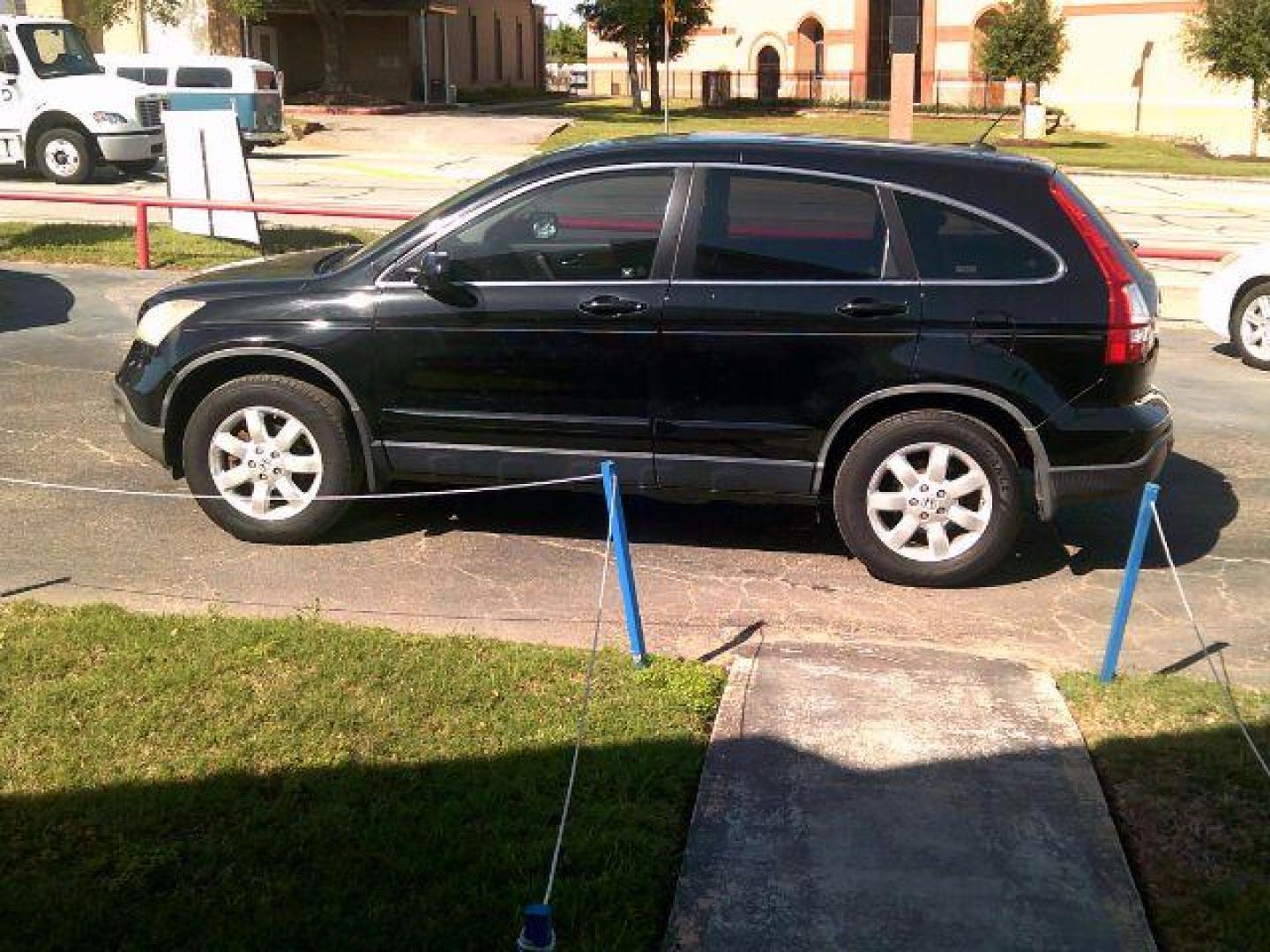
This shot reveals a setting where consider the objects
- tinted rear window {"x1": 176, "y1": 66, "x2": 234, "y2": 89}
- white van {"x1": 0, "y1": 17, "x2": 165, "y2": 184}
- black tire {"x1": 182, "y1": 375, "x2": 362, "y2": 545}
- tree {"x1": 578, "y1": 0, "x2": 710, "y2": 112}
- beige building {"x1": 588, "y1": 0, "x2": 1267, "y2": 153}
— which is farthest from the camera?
tree {"x1": 578, "y1": 0, "x2": 710, "y2": 112}

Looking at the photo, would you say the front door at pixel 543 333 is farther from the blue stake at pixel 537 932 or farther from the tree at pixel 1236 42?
→ the tree at pixel 1236 42

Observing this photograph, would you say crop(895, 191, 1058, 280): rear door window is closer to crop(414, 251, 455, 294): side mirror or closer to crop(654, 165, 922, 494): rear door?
crop(654, 165, 922, 494): rear door

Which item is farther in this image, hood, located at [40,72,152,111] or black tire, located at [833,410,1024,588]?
hood, located at [40,72,152,111]

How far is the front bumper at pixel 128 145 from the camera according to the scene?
22.9 m

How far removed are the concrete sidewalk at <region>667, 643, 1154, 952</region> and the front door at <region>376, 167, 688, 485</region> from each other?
56.8 inches

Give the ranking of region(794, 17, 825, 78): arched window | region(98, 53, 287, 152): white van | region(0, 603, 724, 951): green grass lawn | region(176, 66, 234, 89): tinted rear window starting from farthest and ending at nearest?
region(794, 17, 825, 78): arched window → region(176, 66, 234, 89): tinted rear window → region(98, 53, 287, 152): white van → region(0, 603, 724, 951): green grass lawn

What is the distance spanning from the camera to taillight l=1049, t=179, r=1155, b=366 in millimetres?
5797

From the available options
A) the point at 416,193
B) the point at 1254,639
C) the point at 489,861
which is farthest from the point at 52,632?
the point at 416,193

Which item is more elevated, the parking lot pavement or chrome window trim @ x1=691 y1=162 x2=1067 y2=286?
chrome window trim @ x1=691 y1=162 x2=1067 y2=286

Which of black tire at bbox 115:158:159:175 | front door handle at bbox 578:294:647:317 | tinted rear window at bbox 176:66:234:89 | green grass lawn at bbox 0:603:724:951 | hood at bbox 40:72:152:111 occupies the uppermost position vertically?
tinted rear window at bbox 176:66:234:89

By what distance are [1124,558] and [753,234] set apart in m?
2.30

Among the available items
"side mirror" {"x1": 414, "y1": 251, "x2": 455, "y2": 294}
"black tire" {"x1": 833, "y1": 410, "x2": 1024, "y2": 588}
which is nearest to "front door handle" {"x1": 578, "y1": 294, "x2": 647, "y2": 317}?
"side mirror" {"x1": 414, "y1": 251, "x2": 455, "y2": 294}

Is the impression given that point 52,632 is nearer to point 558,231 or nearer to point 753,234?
point 558,231

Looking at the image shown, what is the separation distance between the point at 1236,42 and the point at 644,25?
67.4 ft
